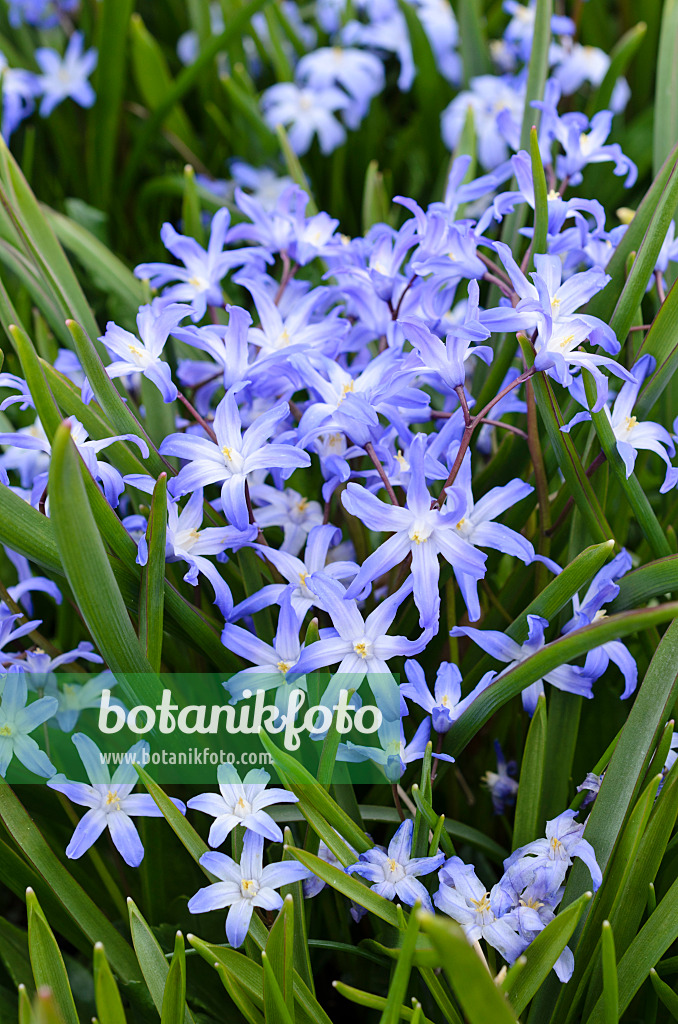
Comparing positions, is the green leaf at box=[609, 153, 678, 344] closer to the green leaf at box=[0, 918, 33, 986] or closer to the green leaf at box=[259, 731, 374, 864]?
the green leaf at box=[259, 731, 374, 864]

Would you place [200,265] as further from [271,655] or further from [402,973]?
[402,973]

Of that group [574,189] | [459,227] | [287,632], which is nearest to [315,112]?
[574,189]

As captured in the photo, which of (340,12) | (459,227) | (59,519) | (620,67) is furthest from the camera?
(340,12)

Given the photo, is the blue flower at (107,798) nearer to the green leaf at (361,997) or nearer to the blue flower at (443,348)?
the green leaf at (361,997)

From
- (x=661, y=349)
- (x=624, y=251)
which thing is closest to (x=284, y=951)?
(x=661, y=349)

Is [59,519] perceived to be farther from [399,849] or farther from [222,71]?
[222,71]

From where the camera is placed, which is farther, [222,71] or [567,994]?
[222,71]

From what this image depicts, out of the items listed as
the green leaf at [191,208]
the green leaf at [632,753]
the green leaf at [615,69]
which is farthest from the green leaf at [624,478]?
the green leaf at [615,69]
